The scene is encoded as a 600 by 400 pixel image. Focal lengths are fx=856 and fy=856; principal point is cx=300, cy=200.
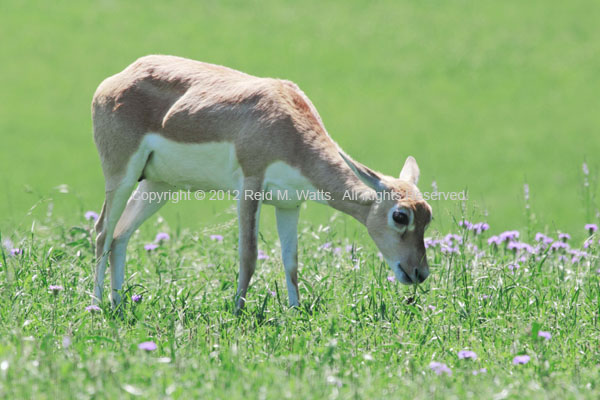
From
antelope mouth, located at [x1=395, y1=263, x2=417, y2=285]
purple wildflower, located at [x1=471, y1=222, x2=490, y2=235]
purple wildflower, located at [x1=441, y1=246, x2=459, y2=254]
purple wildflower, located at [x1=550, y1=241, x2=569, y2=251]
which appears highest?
purple wildflower, located at [x1=471, y1=222, x2=490, y2=235]

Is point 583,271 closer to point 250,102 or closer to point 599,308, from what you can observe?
point 599,308

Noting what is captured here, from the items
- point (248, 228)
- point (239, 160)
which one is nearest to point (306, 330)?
point (248, 228)

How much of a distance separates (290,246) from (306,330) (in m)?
A: 1.13

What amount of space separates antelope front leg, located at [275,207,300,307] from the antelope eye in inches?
39.8

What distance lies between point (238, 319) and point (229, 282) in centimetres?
81

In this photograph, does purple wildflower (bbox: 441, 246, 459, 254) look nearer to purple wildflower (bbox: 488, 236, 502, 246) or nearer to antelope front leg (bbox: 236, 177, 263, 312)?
purple wildflower (bbox: 488, 236, 502, 246)

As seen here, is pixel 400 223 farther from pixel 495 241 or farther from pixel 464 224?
pixel 495 241

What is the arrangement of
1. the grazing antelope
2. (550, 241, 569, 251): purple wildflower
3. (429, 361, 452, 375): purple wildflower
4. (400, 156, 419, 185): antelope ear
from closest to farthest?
(429, 361, 452, 375): purple wildflower → the grazing antelope → (400, 156, 419, 185): antelope ear → (550, 241, 569, 251): purple wildflower

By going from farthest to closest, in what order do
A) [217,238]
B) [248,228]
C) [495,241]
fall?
[217,238] < [495,241] < [248,228]

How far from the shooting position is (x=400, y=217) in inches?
243

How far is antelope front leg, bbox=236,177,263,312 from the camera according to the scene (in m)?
6.50

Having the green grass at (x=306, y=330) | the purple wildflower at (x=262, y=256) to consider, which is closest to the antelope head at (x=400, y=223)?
the green grass at (x=306, y=330)

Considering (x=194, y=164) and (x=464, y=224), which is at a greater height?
(x=194, y=164)

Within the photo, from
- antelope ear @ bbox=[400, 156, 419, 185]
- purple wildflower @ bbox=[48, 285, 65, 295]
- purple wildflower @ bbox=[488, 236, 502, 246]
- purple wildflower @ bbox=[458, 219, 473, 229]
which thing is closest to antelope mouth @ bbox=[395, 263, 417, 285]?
purple wildflower @ bbox=[458, 219, 473, 229]
